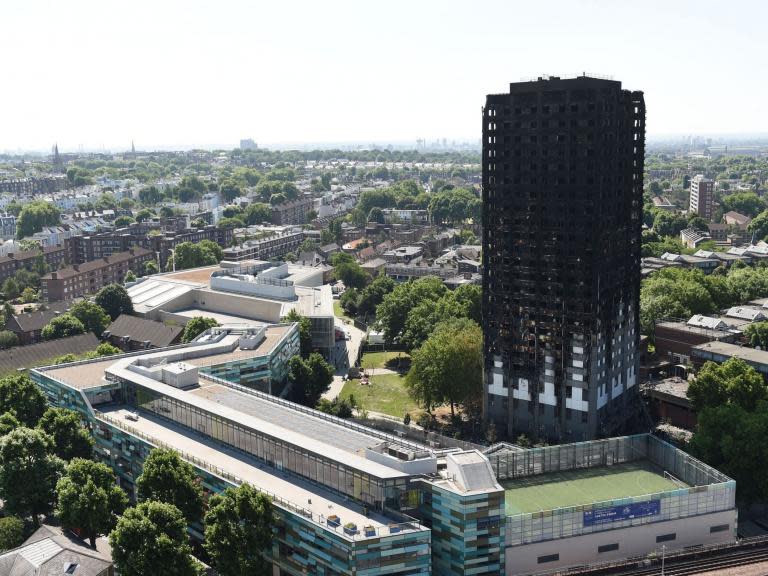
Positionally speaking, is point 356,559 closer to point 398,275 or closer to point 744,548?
point 744,548

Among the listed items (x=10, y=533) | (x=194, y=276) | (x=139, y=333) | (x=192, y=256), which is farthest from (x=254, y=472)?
(x=192, y=256)

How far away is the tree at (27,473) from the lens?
67438mm

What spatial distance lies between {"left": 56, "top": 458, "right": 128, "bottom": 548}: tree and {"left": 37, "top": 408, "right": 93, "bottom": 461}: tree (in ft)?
29.9

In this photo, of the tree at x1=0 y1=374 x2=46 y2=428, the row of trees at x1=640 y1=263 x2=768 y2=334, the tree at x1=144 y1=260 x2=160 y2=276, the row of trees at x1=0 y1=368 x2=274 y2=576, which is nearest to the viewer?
the row of trees at x1=0 y1=368 x2=274 y2=576

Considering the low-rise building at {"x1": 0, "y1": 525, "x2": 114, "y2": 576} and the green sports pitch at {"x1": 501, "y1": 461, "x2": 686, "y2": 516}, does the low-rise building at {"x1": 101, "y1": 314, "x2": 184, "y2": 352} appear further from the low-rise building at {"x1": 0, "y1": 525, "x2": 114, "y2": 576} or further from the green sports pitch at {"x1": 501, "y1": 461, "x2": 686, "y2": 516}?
the green sports pitch at {"x1": 501, "y1": 461, "x2": 686, "y2": 516}

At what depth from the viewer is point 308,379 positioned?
95375mm

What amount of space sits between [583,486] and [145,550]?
117 ft

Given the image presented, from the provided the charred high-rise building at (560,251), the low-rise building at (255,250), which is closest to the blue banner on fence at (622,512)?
the charred high-rise building at (560,251)

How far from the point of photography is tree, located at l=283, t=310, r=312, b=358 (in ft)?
358

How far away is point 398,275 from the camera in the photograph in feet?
550

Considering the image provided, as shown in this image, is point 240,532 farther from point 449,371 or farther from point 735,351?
point 735,351

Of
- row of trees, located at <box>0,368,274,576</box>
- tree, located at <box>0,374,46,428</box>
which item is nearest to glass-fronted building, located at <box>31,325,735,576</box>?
row of trees, located at <box>0,368,274,576</box>

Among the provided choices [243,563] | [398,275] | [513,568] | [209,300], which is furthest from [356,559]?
[398,275]

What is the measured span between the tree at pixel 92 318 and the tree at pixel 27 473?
57127 mm
